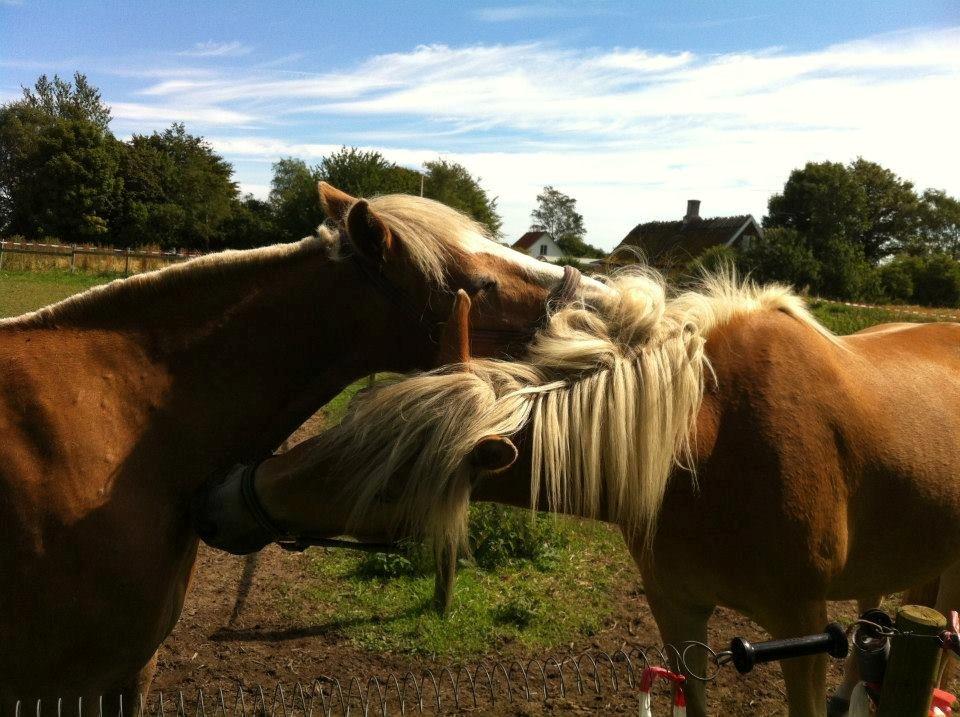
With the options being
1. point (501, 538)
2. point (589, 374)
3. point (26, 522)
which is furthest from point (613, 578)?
point (26, 522)

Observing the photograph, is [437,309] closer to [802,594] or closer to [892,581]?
[802,594]

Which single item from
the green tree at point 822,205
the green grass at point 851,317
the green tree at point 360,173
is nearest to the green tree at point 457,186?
the green tree at point 360,173

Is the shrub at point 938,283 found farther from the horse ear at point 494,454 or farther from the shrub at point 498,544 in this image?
the horse ear at point 494,454

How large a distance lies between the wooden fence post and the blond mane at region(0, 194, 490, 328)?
58.5 inches

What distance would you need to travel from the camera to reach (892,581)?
2.71 m

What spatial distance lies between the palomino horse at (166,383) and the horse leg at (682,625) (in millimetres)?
1153

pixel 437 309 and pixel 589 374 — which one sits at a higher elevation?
pixel 437 309

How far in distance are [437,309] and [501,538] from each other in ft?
12.7

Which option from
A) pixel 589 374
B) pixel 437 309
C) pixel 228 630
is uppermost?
pixel 437 309

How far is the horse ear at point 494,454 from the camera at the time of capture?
5.95ft

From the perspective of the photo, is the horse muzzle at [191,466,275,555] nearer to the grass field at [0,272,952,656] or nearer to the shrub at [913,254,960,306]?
the grass field at [0,272,952,656]

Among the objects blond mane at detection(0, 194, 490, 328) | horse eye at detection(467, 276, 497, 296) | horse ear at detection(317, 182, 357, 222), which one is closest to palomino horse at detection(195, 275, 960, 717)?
horse eye at detection(467, 276, 497, 296)

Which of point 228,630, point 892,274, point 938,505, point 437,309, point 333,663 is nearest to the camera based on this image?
point 437,309

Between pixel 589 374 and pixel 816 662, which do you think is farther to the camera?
pixel 816 662
